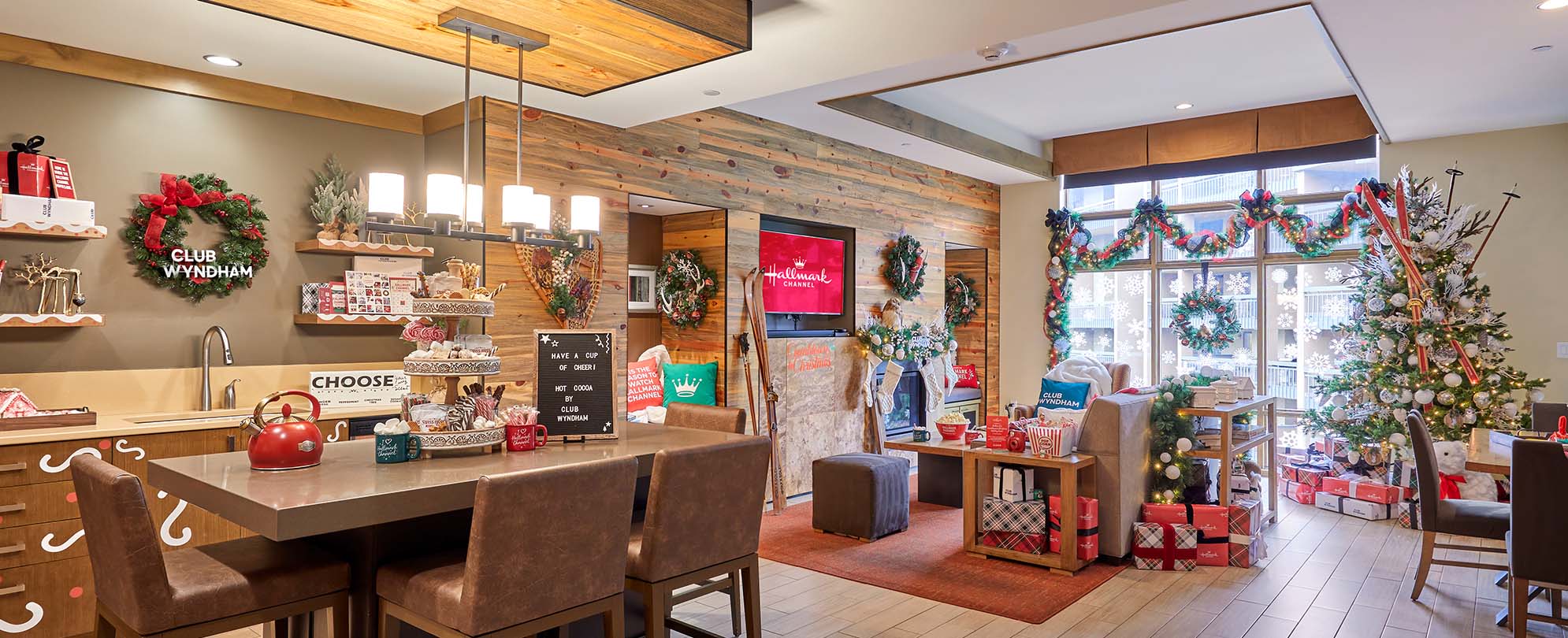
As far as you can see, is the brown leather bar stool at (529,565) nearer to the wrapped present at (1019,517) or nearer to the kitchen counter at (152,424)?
the kitchen counter at (152,424)

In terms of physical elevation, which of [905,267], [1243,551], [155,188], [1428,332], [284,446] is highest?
[155,188]

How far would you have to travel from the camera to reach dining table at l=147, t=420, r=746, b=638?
78.0 inches

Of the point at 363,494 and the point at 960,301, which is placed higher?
the point at 960,301

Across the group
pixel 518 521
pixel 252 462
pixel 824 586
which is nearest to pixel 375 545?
pixel 252 462

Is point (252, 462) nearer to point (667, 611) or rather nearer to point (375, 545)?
point (375, 545)

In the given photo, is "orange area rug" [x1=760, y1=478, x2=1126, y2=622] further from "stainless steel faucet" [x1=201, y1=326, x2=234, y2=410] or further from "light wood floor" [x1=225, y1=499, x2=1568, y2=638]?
"stainless steel faucet" [x1=201, y1=326, x2=234, y2=410]

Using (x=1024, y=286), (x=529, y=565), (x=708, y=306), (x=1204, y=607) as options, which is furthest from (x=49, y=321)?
(x=1024, y=286)

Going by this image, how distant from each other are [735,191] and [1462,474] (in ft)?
16.5

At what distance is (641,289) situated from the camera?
19.9 feet

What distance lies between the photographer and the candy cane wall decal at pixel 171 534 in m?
3.75

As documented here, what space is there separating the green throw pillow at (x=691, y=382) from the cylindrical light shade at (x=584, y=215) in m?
2.68

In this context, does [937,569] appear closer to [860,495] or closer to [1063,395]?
[860,495]

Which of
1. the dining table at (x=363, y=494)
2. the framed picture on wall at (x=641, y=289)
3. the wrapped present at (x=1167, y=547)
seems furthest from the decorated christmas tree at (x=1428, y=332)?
the dining table at (x=363, y=494)

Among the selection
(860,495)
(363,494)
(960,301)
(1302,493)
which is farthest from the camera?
(960,301)
